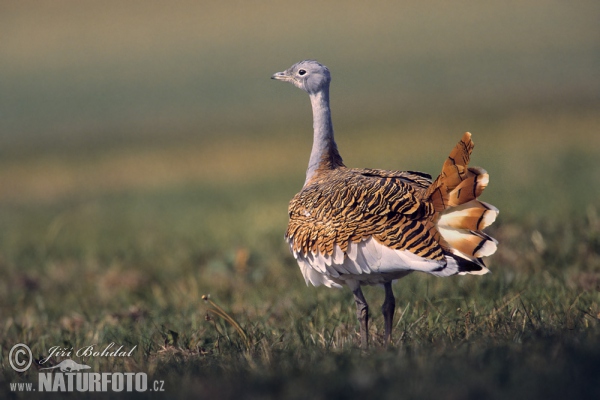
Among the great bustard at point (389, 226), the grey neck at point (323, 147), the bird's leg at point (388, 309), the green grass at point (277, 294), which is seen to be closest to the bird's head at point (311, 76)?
the grey neck at point (323, 147)

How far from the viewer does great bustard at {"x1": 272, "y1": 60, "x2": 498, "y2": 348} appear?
386 centimetres

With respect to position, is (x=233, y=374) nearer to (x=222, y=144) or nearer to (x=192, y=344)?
(x=192, y=344)

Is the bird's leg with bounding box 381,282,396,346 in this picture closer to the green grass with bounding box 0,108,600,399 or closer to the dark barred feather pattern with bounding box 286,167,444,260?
the green grass with bounding box 0,108,600,399

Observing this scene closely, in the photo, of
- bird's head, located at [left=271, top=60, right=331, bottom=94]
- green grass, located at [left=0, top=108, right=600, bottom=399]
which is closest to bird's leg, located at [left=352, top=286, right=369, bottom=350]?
green grass, located at [left=0, top=108, right=600, bottom=399]

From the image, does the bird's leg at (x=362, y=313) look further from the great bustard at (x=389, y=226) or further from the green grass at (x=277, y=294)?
the green grass at (x=277, y=294)

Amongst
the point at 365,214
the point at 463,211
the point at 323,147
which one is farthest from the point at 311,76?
the point at 463,211

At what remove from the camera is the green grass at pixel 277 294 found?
317cm

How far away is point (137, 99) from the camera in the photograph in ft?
98.4

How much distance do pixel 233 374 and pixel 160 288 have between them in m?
3.48

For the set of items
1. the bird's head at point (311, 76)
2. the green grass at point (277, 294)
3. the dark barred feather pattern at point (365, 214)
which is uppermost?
the bird's head at point (311, 76)

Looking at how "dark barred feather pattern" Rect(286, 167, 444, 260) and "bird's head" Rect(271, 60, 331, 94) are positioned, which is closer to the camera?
"dark barred feather pattern" Rect(286, 167, 444, 260)

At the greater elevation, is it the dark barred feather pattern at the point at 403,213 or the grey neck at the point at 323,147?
the grey neck at the point at 323,147

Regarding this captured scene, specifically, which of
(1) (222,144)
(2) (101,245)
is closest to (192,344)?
(2) (101,245)

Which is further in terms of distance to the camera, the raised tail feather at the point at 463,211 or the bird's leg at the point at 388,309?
the bird's leg at the point at 388,309
